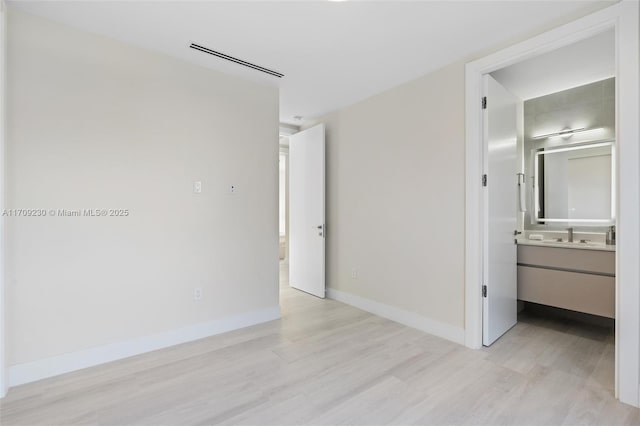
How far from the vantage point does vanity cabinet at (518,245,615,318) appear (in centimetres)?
258

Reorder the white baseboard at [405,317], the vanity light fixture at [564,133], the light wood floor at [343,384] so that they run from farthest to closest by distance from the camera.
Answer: the vanity light fixture at [564,133] → the white baseboard at [405,317] → the light wood floor at [343,384]

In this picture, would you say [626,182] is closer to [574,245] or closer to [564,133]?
[574,245]

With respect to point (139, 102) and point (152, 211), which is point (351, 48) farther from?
point (152, 211)

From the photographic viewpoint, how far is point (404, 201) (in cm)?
316

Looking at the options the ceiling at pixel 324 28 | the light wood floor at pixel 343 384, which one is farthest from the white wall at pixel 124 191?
the light wood floor at pixel 343 384

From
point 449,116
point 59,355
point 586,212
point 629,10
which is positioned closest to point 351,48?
point 449,116

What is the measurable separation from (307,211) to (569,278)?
9.77 ft

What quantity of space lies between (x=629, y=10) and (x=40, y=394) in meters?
4.32

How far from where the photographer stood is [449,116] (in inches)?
108

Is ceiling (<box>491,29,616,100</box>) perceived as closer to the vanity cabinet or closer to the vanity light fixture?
the vanity light fixture

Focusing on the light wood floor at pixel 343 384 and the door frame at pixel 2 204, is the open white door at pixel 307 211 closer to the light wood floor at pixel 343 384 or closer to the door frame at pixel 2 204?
the light wood floor at pixel 343 384

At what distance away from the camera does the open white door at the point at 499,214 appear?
2.57 m

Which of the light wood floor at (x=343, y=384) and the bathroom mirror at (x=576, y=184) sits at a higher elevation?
the bathroom mirror at (x=576, y=184)

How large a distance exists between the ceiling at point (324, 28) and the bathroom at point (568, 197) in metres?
0.66
